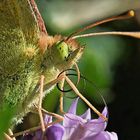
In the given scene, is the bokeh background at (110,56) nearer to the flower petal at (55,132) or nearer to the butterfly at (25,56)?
the butterfly at (25,56)

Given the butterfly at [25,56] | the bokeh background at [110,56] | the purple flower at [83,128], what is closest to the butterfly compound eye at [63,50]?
the butterfly at [25,56]

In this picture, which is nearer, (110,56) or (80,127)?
(80,127)

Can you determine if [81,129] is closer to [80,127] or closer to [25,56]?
[80,127]

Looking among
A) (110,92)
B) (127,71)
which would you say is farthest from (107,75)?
(127,71)

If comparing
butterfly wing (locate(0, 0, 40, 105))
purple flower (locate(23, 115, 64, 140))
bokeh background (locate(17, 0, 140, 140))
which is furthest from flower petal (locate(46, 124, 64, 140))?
bokeh background (locate(17, 0, 140, 140))

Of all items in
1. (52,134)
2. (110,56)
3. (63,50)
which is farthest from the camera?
(110,56)

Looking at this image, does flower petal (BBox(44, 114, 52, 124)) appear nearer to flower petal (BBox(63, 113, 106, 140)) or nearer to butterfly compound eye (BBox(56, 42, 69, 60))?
flower petal (BBox(63, 113, 106, 140))

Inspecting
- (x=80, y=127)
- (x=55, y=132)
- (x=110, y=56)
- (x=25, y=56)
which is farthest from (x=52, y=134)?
(x=110, y=56)

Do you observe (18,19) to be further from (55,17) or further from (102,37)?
(102,37)
